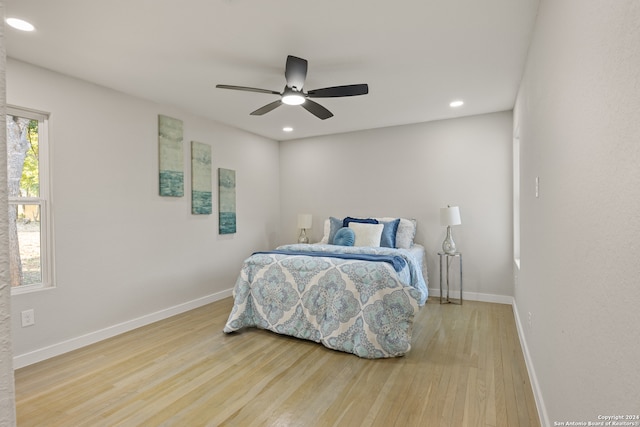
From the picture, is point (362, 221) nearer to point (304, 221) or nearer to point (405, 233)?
point (405, 233)

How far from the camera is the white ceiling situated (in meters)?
2.12

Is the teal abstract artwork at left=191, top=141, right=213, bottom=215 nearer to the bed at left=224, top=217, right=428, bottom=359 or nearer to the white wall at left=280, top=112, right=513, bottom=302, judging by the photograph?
the bed at left=224, top=217, right=428, bottom=359

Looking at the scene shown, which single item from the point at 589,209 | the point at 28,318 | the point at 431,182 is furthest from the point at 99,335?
the point at 431,182

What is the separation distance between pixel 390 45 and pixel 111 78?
2602 millimetres

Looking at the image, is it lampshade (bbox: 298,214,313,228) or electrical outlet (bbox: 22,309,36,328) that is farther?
lampshade (bbox: 298,214,313,228)

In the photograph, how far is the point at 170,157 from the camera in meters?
3.96

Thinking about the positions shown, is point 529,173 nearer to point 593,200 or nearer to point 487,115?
point 593,200

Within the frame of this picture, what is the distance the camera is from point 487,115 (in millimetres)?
4391

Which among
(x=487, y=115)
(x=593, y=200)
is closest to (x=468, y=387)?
(x=593, y=200)

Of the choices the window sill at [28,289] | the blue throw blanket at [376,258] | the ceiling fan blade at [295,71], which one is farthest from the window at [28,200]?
the ceiling fan blade at [295,71]

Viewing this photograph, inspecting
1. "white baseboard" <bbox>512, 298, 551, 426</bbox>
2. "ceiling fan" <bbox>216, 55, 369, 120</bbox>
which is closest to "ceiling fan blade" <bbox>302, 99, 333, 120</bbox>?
"ceiling fan" <bbox>216, 55, 369, 120</bbox>

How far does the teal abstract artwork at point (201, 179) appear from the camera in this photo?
4.27 m

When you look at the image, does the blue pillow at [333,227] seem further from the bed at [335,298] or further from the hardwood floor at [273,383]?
the hardwood floor at [273,383]

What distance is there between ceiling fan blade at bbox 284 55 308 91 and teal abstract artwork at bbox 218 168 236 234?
7.66 feet
